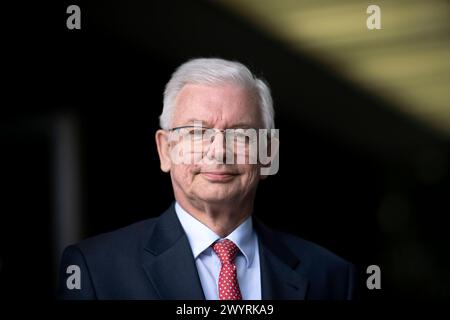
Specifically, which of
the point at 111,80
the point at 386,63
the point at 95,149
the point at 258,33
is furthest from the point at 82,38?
the point at 386,63

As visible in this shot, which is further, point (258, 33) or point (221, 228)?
point (258, 33)

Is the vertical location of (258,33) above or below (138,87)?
above

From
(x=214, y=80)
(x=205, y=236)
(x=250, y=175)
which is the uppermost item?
(x=214, y=80)

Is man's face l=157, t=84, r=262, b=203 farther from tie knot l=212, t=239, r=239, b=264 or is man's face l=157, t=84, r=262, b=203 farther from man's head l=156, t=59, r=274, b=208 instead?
tie knot l=212, t=239, r=239, b=264

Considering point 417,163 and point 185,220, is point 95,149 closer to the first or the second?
point 185,220

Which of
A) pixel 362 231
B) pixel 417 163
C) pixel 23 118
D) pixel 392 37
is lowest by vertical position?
pixel 362 231

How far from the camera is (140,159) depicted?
2.80 meters

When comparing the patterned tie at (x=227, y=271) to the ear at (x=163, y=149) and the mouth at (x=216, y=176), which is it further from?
the ear at (x=163, y=149)

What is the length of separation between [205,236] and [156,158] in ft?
1.05

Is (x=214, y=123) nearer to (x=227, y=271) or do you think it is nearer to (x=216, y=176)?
(x=216, y=176)

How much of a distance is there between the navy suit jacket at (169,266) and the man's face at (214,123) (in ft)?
0.47

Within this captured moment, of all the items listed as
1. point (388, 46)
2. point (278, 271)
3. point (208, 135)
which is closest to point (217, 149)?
point (208, 135)

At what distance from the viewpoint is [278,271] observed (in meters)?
2.68
